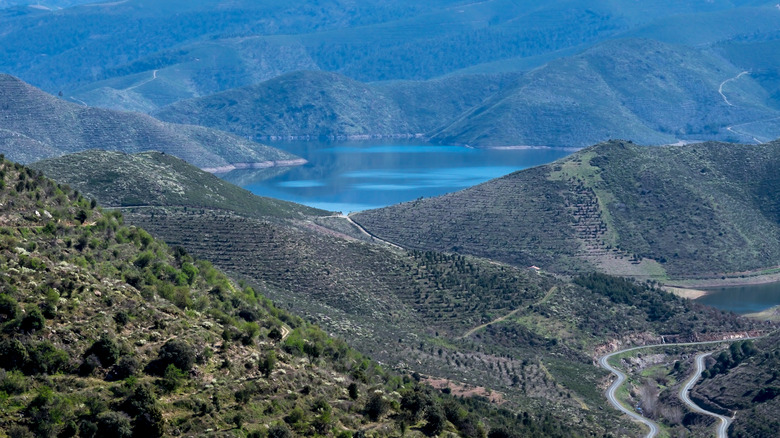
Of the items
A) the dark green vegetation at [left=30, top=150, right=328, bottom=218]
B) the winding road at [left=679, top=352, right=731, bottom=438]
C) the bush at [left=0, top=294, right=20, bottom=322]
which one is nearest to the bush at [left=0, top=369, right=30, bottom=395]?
the bush at [left=0, top=294, right=20, bottom=322]

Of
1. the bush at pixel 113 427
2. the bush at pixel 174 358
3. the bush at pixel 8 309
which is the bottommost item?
the bush at pixel 113 427

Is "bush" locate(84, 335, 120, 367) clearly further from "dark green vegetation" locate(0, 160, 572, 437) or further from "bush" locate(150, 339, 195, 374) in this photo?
"bush" locate(150, 339, 195, 374)

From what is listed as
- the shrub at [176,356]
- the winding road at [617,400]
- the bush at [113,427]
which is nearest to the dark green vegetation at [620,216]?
the winding road at [617,400]

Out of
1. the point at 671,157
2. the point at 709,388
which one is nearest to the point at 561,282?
the point at 709,388

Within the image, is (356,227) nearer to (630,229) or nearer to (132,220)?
(630,229)

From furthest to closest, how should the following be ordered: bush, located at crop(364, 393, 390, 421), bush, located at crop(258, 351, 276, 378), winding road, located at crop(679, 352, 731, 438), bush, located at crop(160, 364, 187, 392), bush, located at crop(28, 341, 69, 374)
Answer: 1. winding road, located at crop(679, 352, 731, 438)
2. bush, located at crop(364, 393, 390, 421)
3. bush, located at crop(258, 351, 276, 378)
4. bush, located at crop(160, 364, 187, 392)
5. bush, located at crop(28, 341, 69, 374)

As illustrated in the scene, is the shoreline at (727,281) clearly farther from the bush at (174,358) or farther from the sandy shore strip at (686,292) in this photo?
the bush at (174,358)
